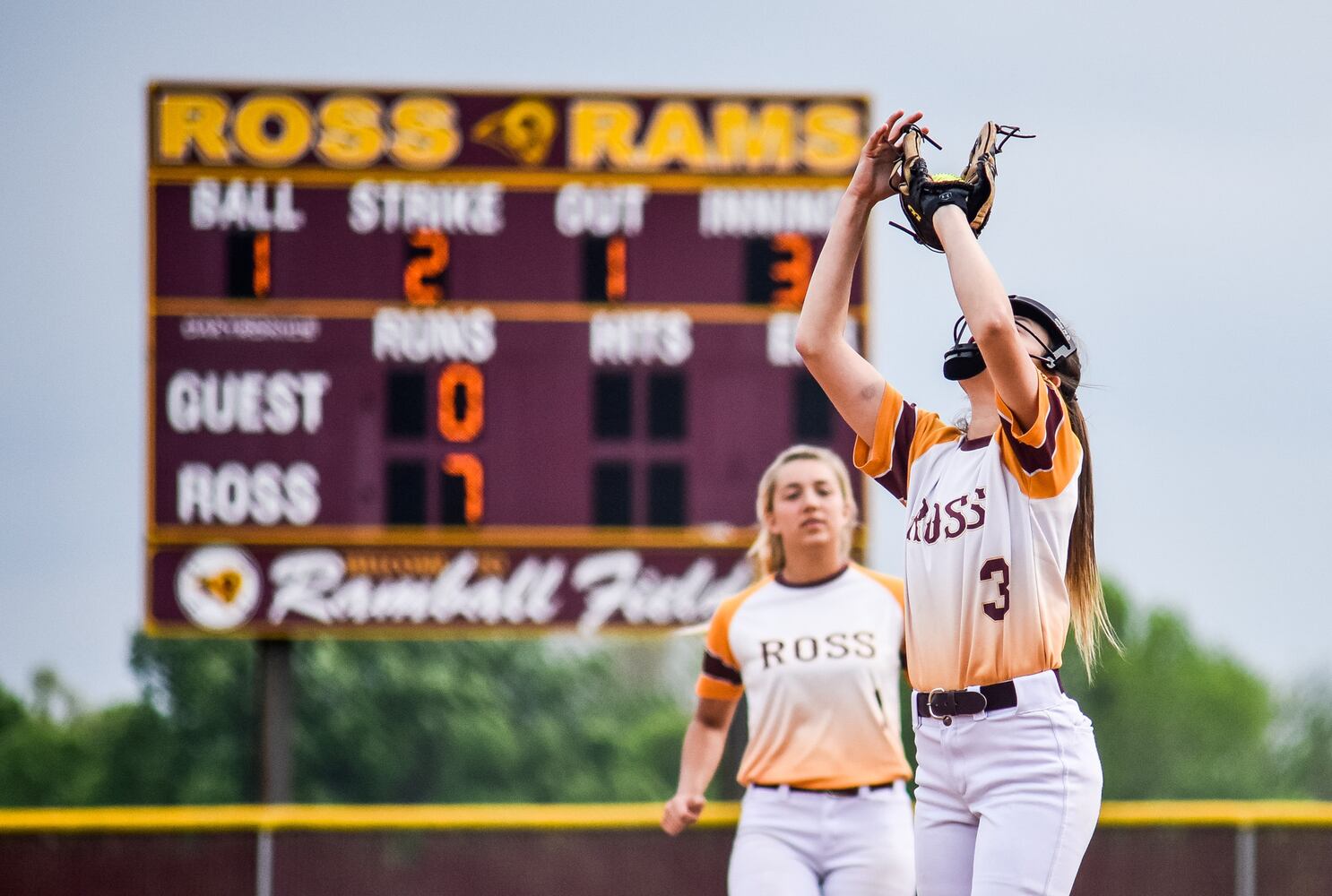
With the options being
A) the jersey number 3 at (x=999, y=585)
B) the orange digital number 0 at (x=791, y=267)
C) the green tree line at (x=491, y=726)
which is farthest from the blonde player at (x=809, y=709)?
the green tree line at (x=491, y=726)

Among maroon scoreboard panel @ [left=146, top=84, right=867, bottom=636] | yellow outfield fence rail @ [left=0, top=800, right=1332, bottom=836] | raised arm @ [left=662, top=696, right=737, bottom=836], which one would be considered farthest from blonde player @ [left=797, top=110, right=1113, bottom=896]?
maroon scoreboard panel @ [left=146, top=84, right=867, bottom=636]

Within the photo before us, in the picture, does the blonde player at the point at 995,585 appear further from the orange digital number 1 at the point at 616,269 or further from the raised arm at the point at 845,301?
the orange digital number 1 at the point at 616,269

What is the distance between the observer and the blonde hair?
226 inches

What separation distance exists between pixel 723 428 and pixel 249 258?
3.05 metres

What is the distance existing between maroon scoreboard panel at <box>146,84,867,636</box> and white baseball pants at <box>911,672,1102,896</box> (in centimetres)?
748

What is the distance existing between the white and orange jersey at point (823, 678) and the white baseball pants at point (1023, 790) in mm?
1665

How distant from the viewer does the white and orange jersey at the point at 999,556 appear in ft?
12.0

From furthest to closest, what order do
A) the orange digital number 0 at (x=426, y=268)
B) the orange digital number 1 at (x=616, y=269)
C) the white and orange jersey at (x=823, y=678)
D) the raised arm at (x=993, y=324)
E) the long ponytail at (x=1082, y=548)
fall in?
the orange digital number 1 at (x=616, y=269), the orange digital number 0 at (x=426, y=268), the white and orange jersey at (x=823, y=678), the long ponytail at (x=1082, y=548), the raised arm at (x=993, y=324)

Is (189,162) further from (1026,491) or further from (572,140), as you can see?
(1026,491)

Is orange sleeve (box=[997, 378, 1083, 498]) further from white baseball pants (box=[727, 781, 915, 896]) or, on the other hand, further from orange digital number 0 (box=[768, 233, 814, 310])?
orange digital number 0 (box=[768, 233, 814, 310])

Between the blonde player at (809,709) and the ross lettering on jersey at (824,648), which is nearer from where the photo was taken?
the blonde player at (809,709)

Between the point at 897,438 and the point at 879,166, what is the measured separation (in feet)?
1.89

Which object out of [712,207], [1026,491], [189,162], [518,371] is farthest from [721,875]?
[1026,491]

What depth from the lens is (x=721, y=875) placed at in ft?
32.6
